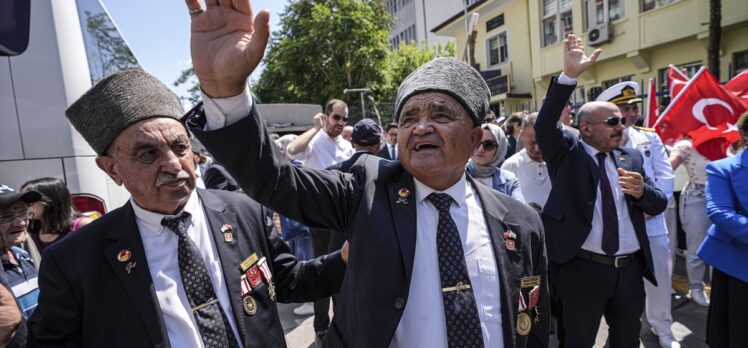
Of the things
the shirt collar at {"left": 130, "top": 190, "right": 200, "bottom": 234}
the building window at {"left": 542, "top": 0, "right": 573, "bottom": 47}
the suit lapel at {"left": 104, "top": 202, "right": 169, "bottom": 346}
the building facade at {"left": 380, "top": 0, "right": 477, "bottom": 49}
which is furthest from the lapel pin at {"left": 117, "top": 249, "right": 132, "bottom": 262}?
the building facade at {"left": 380, "top": 0, "right": 477, "bottom": 49}

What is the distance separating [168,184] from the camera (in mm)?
1632

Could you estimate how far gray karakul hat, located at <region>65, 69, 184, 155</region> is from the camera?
1.61 meters

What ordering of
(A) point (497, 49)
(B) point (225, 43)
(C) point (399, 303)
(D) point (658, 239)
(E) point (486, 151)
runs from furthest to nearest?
(A) point (497, 49), (D) point (658, 239), (E) point (486, 151), (C) point (399, 303), (B) point (225, 43)

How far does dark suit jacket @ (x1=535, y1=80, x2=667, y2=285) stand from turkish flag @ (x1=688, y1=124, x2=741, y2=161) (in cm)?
223

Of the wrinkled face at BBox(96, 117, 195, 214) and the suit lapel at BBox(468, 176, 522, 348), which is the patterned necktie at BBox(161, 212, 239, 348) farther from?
the suit lapel at BBox(468, 176, 522, 348)

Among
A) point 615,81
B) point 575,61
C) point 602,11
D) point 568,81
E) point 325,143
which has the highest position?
point 602,11

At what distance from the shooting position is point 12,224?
2076mm

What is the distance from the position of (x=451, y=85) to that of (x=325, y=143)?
4.28m

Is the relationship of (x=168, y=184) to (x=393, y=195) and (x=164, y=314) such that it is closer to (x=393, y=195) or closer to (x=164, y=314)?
(x=164, y=314)

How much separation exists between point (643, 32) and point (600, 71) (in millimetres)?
2523

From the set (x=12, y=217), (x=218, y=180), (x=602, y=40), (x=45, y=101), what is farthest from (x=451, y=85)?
(x=602, y=40)

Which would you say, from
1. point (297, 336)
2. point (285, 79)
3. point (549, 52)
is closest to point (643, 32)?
point (549, 52)

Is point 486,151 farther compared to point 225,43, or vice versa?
point 486,151

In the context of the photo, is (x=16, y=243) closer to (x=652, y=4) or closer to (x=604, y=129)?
(x=604, y=129)
